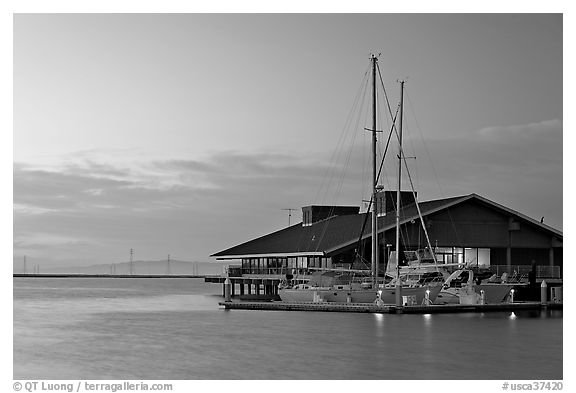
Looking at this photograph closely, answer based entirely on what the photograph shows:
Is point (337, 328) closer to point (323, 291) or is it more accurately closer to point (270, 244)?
point (323, 291)

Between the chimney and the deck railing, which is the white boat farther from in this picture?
the chimney

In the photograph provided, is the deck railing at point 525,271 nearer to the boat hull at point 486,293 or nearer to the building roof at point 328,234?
the building roof at point 328,234

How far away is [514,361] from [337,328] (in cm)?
1119

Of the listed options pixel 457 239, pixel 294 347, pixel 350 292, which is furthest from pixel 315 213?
pixel 294 347

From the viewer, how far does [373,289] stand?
1948 inches

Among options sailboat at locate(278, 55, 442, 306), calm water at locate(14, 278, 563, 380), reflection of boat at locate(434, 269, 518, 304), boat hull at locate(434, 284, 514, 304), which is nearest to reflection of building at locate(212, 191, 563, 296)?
sailboat at locate(278, 55, 442, 306)

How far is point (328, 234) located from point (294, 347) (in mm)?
28055

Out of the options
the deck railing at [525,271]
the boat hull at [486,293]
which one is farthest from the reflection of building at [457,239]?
the boat hull at [486,293]

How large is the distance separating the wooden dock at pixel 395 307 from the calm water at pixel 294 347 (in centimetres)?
53

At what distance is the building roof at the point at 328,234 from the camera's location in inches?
2184

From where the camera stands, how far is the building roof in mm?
55469

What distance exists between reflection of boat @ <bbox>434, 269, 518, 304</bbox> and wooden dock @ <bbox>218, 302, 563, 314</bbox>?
5.96 feet

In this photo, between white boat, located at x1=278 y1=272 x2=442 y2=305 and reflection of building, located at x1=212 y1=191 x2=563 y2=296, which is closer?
white boat, located at x1=278 y1=272 x2=442 y2=305
